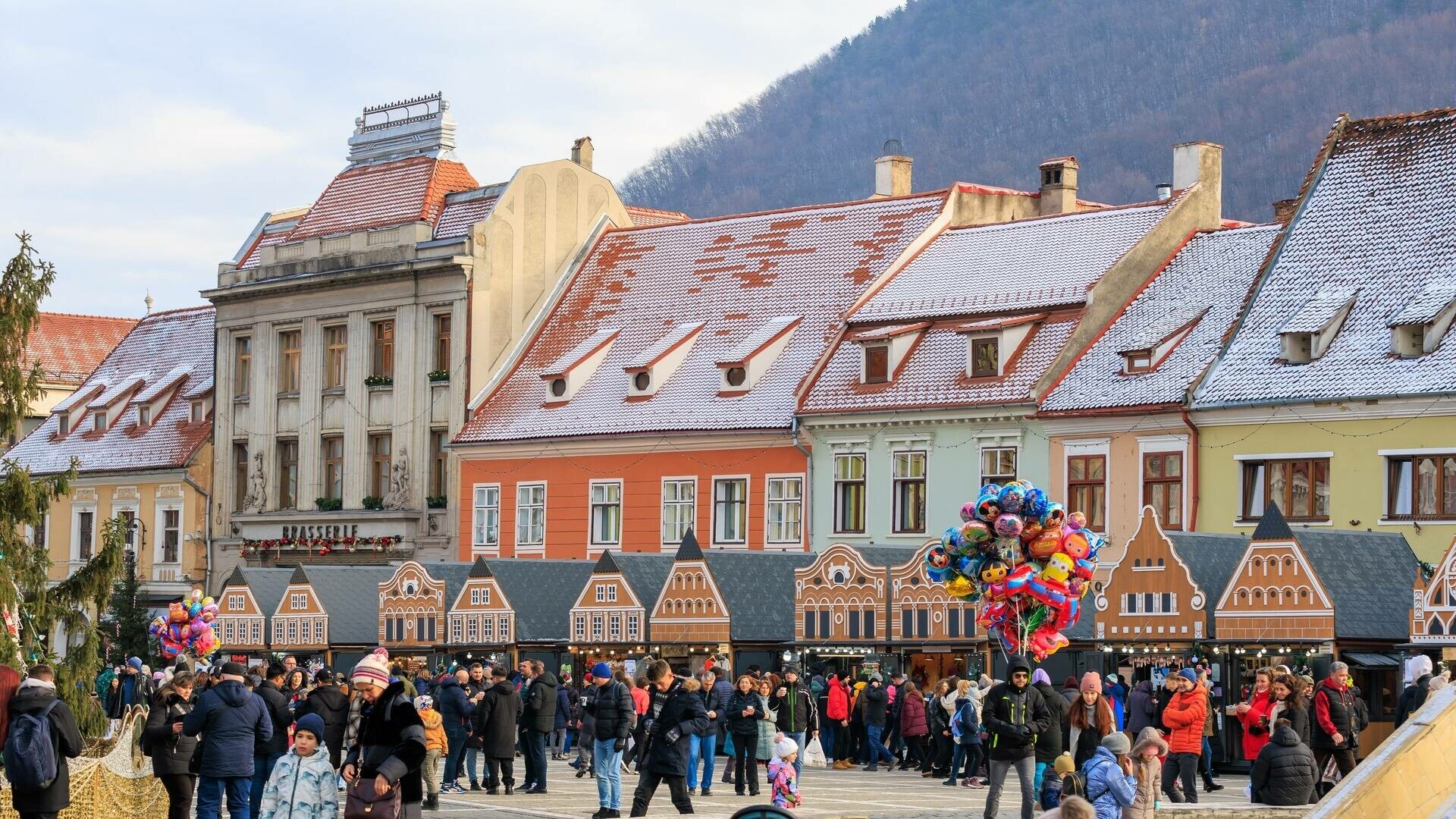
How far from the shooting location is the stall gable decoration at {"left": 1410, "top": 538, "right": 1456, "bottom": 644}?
1308 inches

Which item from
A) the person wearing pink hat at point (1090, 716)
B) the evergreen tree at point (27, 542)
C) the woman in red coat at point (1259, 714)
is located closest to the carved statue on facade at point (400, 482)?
the evergreen tree at point (27, 542)

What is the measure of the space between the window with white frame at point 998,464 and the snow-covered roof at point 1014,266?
290 cm

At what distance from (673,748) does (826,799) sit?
4.40 metres

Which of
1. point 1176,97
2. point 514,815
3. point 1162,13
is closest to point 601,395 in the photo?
point 514,815

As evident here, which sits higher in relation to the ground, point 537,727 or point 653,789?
point 537,727

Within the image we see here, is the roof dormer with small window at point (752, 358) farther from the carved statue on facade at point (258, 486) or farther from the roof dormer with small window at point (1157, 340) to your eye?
the carved statue on facade at point (258, 486)

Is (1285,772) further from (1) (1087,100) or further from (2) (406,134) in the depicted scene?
(1) (1087,100)

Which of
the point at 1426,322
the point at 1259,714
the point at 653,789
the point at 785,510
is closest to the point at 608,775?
the point at 653,789

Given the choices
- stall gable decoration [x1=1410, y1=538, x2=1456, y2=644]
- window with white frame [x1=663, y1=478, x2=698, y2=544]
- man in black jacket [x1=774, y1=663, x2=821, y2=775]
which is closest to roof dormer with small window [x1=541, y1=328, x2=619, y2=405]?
window with white frame [x1=663, y1=478, x2=698, y2=544]

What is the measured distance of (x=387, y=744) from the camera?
16.4 meters

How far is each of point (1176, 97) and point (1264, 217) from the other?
123ft

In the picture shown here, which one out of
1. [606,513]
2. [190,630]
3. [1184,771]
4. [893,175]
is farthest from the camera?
[893,175]

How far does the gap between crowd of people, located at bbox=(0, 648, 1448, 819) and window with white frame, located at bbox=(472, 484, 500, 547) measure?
14.0m

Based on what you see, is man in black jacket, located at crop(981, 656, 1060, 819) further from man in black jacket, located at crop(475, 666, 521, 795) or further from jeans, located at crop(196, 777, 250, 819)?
man in black jacket, located at crop(475, 666, 521, 795)
